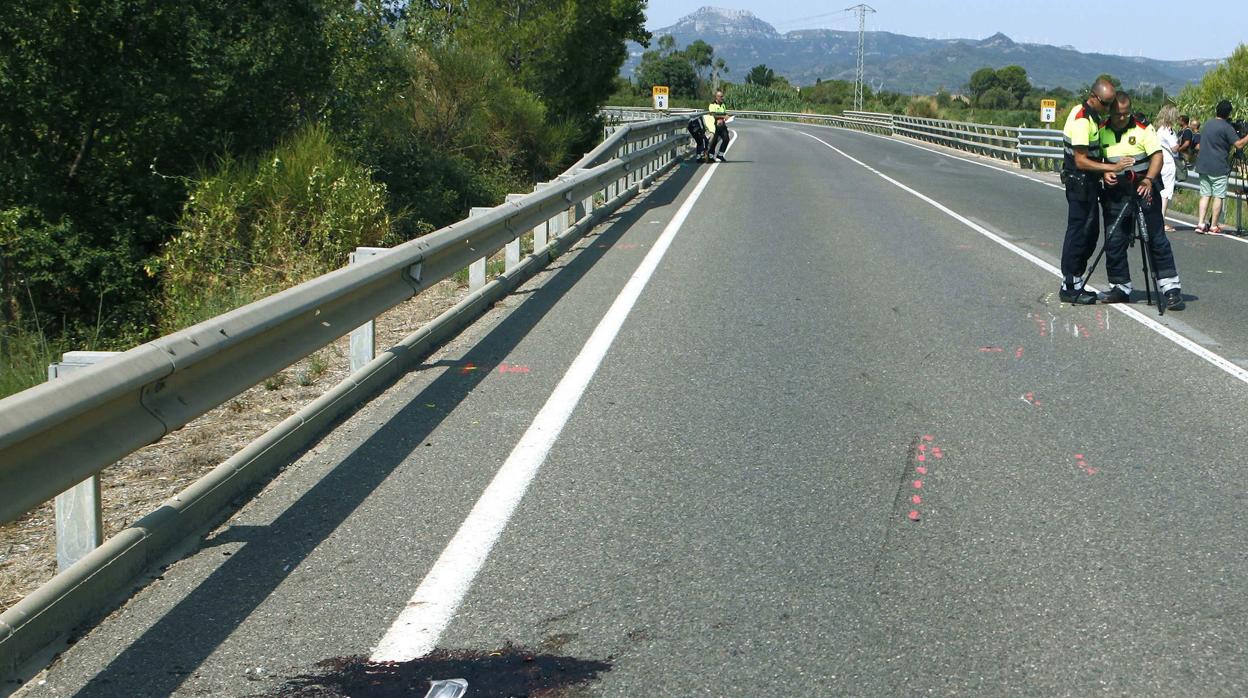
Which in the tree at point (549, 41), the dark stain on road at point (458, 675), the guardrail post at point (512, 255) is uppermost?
the tree at point (549, 41)

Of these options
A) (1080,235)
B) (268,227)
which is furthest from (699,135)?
(1080,235)

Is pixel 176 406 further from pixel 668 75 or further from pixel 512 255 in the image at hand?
pixel 668 75

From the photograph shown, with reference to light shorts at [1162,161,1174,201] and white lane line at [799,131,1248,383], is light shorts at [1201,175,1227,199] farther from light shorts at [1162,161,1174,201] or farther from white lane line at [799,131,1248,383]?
white lane line at [799,131,1248,383]

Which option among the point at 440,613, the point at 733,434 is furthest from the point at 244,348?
the point at 733,434

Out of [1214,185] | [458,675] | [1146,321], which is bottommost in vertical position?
[458,675]

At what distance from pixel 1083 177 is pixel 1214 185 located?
7501 millimetres

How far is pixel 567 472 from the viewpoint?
19.8ft

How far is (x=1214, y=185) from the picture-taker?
17.5 metres

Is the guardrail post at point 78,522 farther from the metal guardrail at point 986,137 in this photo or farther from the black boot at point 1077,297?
the metal guardrail at point 986,137

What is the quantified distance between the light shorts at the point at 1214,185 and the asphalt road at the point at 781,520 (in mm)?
7986

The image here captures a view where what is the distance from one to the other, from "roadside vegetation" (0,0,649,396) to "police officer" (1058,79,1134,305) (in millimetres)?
6812

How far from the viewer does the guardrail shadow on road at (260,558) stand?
4.01 metres

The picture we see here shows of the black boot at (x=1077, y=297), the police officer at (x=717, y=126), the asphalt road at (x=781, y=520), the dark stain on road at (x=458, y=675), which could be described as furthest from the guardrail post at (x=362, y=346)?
the police officer at (x=717, y=126)

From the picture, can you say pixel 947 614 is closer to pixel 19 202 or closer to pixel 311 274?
pixel 311 274
